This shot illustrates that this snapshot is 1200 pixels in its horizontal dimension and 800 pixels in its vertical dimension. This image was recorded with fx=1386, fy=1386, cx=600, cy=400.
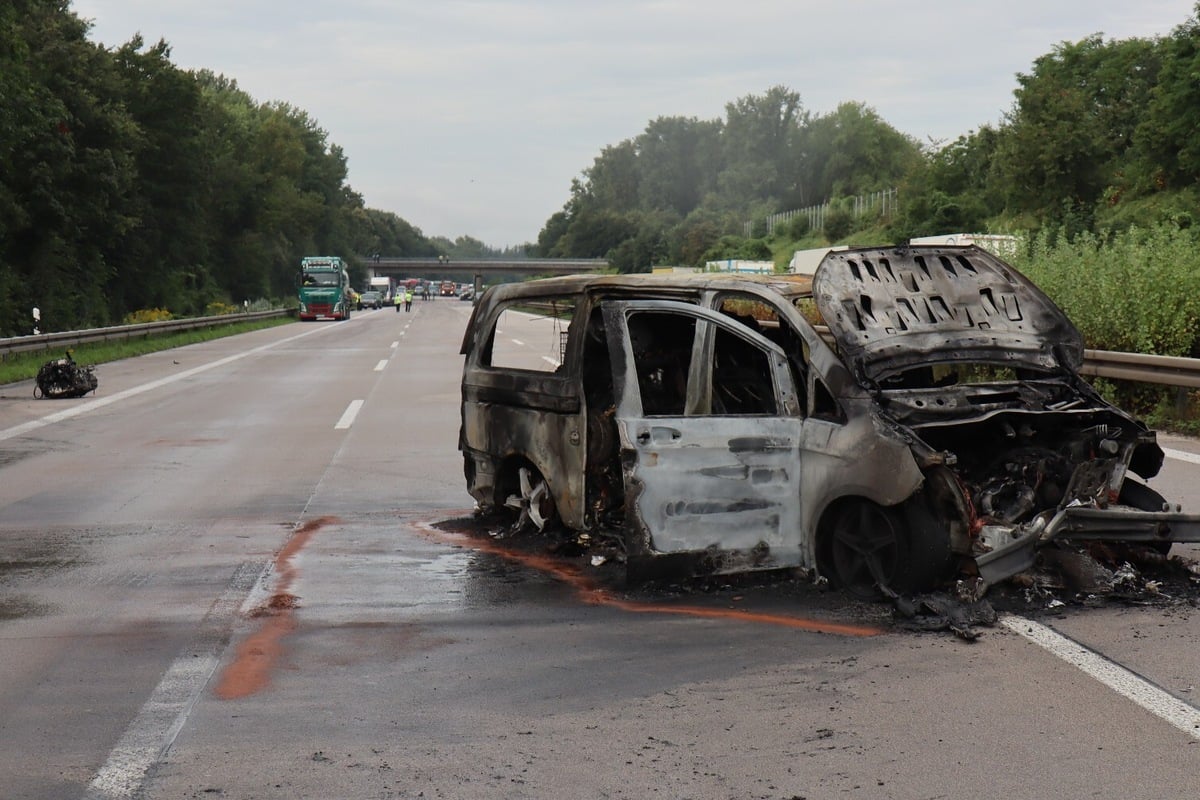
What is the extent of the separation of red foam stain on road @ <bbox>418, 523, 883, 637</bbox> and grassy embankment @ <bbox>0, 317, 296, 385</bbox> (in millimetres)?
18596

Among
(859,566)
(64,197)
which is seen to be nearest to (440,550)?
(859,566)

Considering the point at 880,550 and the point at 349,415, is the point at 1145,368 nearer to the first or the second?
the point at 880,550

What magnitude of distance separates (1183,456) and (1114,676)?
7980 millimetres

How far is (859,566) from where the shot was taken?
7.18 metres

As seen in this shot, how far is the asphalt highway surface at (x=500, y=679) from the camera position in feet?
15.4

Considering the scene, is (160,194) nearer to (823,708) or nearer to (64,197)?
(64,197)

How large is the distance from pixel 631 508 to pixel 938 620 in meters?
1.62

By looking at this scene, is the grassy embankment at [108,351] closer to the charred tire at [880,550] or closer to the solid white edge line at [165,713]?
the solid white edge line at [165,713]

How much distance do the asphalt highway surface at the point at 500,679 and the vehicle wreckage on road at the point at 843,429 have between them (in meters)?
0.36

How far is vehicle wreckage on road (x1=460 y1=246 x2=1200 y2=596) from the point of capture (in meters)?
6.88

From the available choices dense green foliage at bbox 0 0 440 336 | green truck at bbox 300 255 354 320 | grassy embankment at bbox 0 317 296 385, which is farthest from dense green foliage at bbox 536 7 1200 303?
dense green foliage at bbox 0 0 440 336

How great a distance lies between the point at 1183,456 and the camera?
13.0 m

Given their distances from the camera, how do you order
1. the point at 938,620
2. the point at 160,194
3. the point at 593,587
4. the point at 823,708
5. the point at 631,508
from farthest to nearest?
the point at 160,194 → the point at 593,587 → the point at 631,508 → the point at 938,620 → the point at 823,708

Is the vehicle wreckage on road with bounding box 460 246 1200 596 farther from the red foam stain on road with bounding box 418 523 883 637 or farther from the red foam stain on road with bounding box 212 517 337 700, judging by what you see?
the red foam stain on road with bounding box 212 517 337 700
